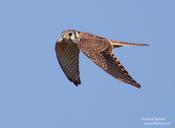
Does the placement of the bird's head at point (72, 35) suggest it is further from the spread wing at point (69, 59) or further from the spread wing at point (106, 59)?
the spread wing at point (69, 59)

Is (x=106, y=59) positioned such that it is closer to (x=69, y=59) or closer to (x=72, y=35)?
(x=72, y=35)

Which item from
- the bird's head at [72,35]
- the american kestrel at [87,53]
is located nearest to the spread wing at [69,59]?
the american kestrel at [87,53]

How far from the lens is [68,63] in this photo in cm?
1997

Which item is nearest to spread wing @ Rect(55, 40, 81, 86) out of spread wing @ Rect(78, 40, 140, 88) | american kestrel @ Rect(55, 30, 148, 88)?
american kestrel @ Rect(55, 30, 148, 88)

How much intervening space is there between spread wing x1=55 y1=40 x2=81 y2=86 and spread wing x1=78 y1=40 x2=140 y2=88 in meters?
1.22

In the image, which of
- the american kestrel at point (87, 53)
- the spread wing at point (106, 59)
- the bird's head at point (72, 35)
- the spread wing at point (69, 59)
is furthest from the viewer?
the spread wing at point (69, 59)

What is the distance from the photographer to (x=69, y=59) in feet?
65.3

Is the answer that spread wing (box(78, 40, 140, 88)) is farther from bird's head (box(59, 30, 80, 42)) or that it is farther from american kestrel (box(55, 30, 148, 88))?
bird's head (box(59, 30, 80, 42))

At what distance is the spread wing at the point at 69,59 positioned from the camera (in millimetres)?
19609

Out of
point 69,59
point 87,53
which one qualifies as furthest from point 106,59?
point 69,59

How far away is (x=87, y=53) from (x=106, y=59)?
42 centimetres

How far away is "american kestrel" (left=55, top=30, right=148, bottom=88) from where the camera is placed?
54.8ft

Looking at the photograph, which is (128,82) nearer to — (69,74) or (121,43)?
(121,43)

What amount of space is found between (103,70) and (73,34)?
231 cm
